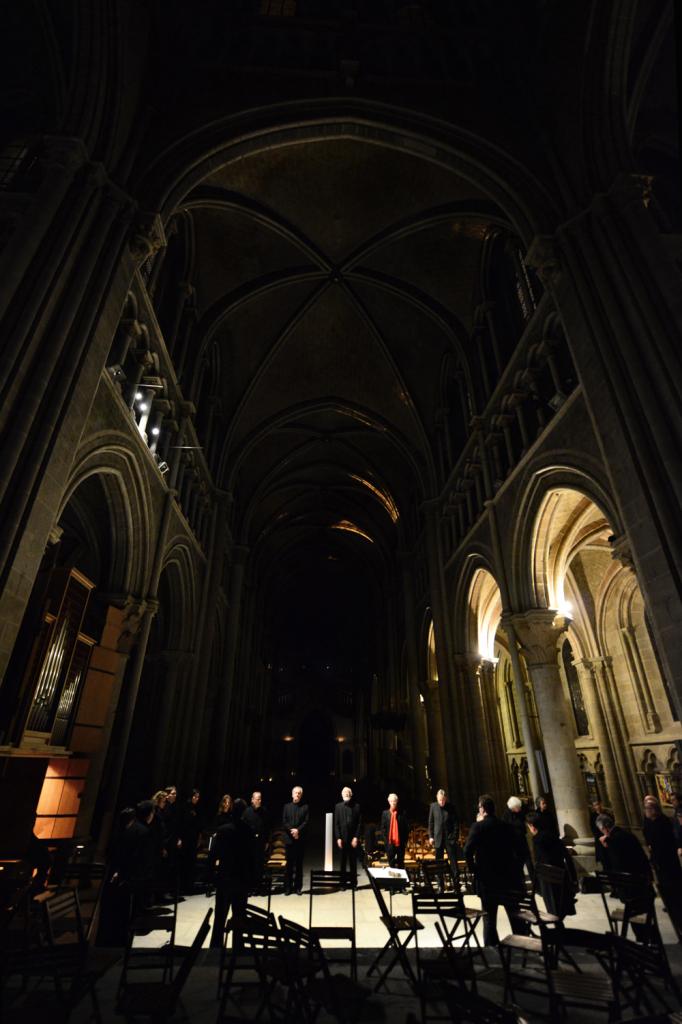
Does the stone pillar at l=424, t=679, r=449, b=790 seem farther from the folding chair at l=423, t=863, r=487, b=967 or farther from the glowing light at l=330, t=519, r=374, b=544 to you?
the glowing light at l=330, t=519, r=374, b=544

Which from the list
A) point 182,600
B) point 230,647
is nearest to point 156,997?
point 182,600

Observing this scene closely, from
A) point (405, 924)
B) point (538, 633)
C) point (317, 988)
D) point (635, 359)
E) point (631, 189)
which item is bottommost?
point (317, 988)

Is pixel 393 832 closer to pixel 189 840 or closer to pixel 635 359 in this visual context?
pixel 189 840

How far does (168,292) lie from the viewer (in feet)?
40.8

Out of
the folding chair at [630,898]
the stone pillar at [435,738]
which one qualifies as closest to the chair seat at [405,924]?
the folding chair at [630,898]

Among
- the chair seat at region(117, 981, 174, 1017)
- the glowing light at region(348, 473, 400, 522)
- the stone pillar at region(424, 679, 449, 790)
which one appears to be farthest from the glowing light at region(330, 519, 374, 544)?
the chair seat at region(117, 981, 174, 1017)

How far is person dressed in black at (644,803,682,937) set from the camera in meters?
5.31

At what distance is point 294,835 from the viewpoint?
757cm

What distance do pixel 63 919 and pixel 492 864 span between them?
4.35 m

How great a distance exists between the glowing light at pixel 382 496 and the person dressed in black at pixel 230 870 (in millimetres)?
17670

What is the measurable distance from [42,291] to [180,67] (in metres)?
7.08

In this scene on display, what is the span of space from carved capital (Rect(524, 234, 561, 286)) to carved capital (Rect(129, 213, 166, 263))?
5903mm

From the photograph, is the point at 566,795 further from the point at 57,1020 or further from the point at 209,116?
the point at 209,116

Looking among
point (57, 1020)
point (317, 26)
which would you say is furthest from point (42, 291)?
point (317, 26)
